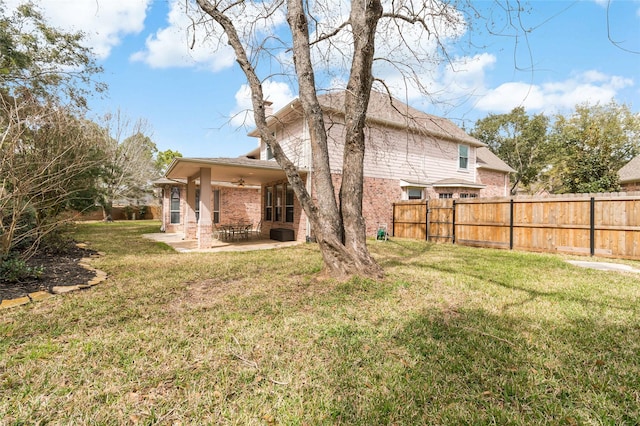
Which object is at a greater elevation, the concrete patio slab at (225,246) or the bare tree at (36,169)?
the bare tree at (36,169)

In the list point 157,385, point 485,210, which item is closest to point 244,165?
point 157,385

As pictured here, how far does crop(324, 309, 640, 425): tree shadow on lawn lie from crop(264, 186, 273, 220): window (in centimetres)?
1152

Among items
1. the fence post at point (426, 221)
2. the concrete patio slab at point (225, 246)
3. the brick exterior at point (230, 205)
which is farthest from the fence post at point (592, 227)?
the brick exterior at point (230, 205)

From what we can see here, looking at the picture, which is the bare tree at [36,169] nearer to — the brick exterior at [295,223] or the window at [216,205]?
the brick exterior at [295,223]

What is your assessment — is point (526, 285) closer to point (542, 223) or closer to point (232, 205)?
point (542, 223)

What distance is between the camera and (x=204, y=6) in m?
5.28

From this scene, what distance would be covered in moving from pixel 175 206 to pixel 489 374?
59.2 ft

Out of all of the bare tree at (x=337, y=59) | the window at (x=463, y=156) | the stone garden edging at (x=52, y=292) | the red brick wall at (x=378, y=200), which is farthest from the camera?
the window at (x=463, y=156)

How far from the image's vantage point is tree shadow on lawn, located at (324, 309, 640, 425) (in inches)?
78.4

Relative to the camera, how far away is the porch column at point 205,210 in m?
9.77

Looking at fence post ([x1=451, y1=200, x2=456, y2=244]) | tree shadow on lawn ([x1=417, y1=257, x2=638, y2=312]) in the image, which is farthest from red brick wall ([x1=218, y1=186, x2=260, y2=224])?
tree shadow on lawn ([x1=417, y1=257, x2=638, y2=312])

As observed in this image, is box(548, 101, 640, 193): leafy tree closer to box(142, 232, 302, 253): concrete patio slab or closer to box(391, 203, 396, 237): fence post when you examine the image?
box(391, 203, 396, 237): fence post

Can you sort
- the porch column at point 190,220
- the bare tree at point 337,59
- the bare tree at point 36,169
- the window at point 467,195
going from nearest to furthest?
the bare tree at point 36,169 < the bare tree at point 337,59 < the porch column at point 190,220 < the window at point 467,195

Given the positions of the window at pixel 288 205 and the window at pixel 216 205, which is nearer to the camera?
the window at pixel 288 205
